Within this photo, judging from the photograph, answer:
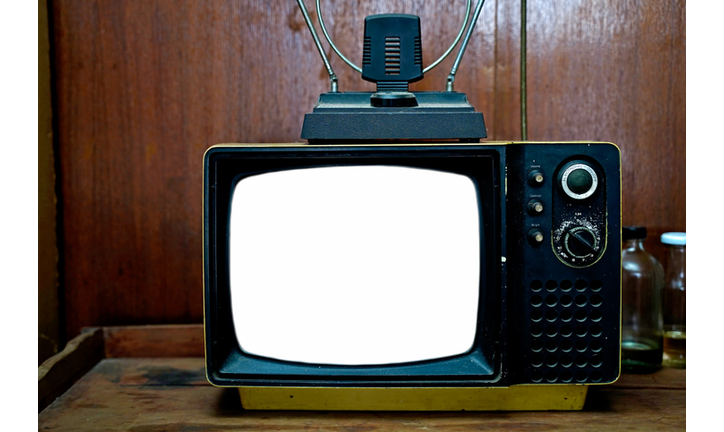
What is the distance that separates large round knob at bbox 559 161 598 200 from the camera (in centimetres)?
74

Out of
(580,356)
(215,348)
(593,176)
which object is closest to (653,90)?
(593,176)

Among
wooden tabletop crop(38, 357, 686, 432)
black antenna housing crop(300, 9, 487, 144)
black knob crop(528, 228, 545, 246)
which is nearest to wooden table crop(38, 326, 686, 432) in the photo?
wooden tabletop crop(38, 357, 686, 432)

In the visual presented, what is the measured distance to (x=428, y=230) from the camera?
76 centimetres

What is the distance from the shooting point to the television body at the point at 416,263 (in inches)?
29.4

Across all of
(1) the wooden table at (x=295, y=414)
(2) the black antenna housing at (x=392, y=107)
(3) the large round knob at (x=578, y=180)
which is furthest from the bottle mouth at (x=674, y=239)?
(2) the black antenna housing at (x=392, y=107)

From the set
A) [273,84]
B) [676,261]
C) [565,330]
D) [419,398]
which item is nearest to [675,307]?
[676,261]

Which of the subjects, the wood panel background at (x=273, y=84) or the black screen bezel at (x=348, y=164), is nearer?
the black screen bezel at (x=348, y=164)

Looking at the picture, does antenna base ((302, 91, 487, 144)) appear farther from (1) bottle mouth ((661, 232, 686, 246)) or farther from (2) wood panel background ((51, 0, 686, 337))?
(1) bottle mouth ((661, 232, 686, 246))

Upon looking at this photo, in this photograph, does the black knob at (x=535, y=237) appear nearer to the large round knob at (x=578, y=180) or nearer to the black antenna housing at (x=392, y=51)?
the large round knob at (x=578, y=180)

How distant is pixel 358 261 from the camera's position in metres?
0.76

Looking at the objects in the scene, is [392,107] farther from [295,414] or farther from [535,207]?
A: [295,414]

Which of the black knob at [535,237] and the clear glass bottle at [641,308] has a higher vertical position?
the black knob at [535,237]

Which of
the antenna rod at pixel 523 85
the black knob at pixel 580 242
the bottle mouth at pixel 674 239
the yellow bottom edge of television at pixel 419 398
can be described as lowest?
the yellow bottom edge of television at pixel 419 398

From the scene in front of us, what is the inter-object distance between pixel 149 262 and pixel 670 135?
1.06m
